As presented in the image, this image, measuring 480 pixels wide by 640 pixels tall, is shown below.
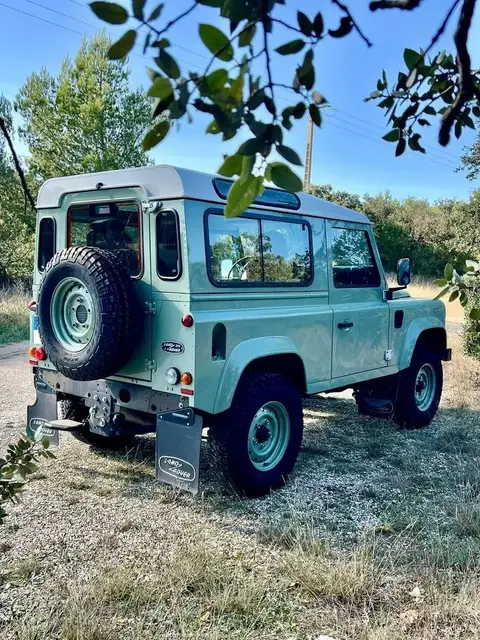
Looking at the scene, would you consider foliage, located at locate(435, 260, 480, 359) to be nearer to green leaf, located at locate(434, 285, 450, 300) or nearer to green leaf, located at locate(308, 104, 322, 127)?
green leaf, located at locate(434, 285, 450, 300)

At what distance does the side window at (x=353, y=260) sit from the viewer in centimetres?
523

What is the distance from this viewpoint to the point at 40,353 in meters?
4.57

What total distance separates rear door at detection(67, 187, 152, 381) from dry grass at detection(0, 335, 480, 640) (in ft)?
3.30

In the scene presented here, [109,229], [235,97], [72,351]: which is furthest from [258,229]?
[235,97]

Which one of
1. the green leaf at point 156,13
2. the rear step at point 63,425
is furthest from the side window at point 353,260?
the green leaf at point 156,13

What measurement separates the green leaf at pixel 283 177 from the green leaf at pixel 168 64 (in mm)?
209

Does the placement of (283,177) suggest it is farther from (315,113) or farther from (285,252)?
(285,252)

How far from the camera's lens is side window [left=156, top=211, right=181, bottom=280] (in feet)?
12.7

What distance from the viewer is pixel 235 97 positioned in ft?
2.99

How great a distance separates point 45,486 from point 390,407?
3303 millimetres

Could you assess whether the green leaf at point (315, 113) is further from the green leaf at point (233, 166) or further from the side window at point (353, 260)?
the side window at point (353, 260)

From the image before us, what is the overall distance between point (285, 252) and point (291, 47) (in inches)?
147

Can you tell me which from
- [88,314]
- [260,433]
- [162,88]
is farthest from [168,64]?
[260,433]

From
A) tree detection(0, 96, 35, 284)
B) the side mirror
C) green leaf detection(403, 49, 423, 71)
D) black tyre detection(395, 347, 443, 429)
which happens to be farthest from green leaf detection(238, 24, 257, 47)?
tree detection(0, 96, 35, 284)
